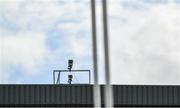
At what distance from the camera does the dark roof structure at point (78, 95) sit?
8.88m

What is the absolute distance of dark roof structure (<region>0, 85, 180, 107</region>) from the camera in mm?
8883

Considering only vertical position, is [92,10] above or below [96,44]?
above

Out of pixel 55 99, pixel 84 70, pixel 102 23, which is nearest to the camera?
pixel 102 23

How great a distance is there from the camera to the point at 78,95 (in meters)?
9.02

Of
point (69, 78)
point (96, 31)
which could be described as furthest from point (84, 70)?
point (96, 31)

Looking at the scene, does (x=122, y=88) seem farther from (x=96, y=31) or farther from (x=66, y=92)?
(x=96, y=31)

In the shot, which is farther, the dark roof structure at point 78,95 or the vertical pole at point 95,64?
the dark roof structure at point 78,95

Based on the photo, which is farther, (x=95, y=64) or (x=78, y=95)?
(x=78, y=95)

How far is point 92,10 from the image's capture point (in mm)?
5039

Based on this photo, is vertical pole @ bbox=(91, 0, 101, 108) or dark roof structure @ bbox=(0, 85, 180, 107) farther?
dark roof structure @ bbox=(0, 85, 180, 107)

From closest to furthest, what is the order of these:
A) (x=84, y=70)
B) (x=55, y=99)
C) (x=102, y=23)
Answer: (x=102, y=23) < (x=84, y=70) < (x=55, y=99)

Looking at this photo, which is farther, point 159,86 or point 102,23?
point 159,86

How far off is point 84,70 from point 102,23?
3554mm

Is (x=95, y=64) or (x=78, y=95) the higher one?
(x=95, y=64)
